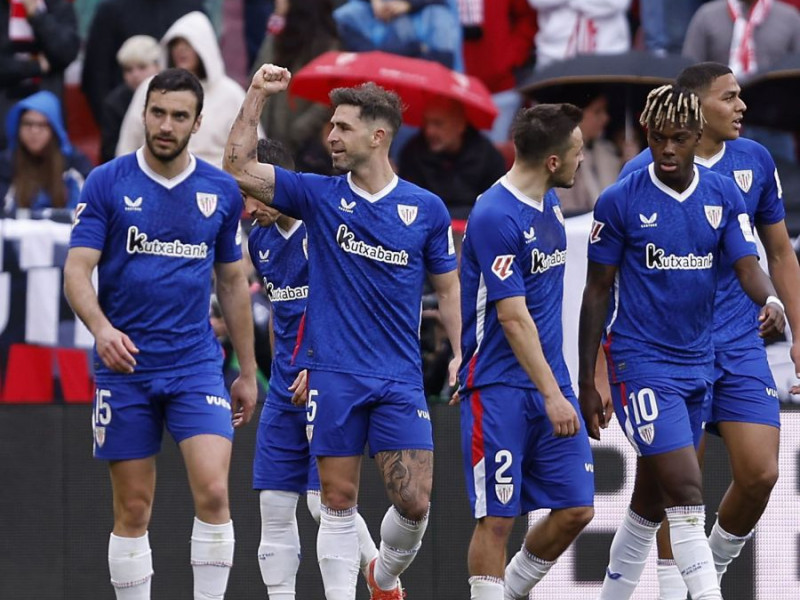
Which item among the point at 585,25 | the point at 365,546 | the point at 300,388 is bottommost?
the point at 365,546

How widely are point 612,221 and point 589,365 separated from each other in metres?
0.66

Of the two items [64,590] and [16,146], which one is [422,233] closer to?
[64,590]

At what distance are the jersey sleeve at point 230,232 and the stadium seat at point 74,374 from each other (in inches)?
77.3

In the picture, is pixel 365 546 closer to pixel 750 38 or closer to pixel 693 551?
pixel 693 551

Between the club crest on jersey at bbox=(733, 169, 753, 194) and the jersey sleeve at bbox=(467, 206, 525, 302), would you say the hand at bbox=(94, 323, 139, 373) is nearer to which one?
the jersey sleeve at bbox=(467, 206, 525, 302)

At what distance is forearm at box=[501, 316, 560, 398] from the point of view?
735cm

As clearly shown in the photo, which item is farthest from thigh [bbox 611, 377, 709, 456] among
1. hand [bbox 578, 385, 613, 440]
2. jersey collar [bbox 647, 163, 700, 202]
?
jersey collar [bbox 647, 163, 700, 202]

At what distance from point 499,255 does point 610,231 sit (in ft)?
2.06

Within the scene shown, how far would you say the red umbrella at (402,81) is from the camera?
11.7 metres

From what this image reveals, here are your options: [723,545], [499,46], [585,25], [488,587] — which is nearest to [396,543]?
[488,587]

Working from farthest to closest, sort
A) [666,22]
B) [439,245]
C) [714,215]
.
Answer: [666,22] → [439,245] → [714,215]

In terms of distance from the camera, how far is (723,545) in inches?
330

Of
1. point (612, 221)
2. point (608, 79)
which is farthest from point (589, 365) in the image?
point (608, 79)

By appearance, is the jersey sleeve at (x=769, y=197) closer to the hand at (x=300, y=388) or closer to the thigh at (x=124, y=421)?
the hand at (x=300, y=388)
